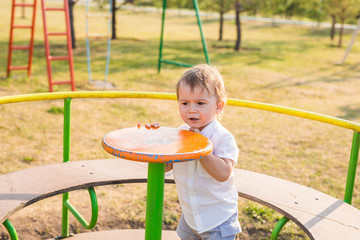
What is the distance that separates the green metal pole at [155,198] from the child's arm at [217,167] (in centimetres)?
19

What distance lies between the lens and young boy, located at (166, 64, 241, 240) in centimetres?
194

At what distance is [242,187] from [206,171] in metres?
0.79

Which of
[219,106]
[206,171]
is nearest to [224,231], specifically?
[206,171]

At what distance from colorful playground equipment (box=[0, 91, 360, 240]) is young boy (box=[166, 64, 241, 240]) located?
0.20 metres

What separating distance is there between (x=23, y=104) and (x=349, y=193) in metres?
5.44

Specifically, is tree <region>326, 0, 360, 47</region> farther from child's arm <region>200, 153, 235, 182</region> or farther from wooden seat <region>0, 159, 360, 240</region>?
child's arm <region>200, 153, 235, 182</region>

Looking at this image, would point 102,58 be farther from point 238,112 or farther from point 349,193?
point 349,193

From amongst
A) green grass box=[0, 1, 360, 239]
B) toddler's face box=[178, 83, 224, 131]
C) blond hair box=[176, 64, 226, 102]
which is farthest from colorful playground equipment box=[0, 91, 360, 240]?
green grass box=[0, 1, 360, 239]

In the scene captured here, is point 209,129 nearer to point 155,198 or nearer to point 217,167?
point 217,167

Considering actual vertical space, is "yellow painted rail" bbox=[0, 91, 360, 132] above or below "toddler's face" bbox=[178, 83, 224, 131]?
below

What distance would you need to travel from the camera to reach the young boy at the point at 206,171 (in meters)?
1.94

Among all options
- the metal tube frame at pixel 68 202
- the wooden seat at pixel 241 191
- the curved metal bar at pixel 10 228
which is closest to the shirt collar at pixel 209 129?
the wooden seat at pixel 241 191

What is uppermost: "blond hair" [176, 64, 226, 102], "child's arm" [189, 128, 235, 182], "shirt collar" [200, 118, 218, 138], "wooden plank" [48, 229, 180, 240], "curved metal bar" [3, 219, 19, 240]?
"blond hair" [176, 64, 226, 102]

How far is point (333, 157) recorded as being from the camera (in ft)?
17.6
